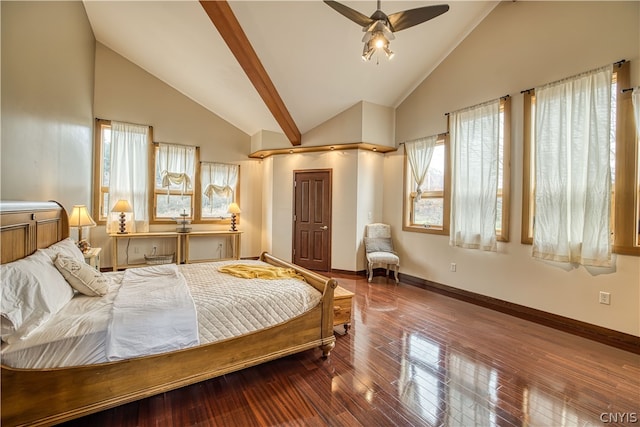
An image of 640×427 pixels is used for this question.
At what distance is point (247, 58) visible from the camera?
3.93 metres

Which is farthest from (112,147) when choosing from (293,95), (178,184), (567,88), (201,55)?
(567,88)

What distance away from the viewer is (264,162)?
6570 mm

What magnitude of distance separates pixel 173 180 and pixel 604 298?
682 cm

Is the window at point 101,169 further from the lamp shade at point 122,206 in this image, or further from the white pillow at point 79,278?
the white pillow at point 79,278

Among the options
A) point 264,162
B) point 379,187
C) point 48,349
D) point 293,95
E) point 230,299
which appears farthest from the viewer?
point 264,162

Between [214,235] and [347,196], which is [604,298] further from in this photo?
[214,235]

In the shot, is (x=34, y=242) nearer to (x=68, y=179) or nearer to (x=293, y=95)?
(x=68, y=179)

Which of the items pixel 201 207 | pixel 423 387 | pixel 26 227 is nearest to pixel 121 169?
pixel 201 207

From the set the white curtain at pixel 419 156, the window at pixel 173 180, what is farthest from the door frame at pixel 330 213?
the window at pixel 173 180

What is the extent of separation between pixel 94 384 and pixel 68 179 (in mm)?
3202

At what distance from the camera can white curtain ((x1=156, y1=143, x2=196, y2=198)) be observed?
5586 millimetres

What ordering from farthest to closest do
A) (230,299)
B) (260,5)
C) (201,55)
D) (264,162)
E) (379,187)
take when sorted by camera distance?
(264,162) < (379,187) < (201,55) < (260,5) < (230,299)

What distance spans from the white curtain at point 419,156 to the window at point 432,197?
1.9 inches

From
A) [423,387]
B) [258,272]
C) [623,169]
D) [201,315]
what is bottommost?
[423,387]
